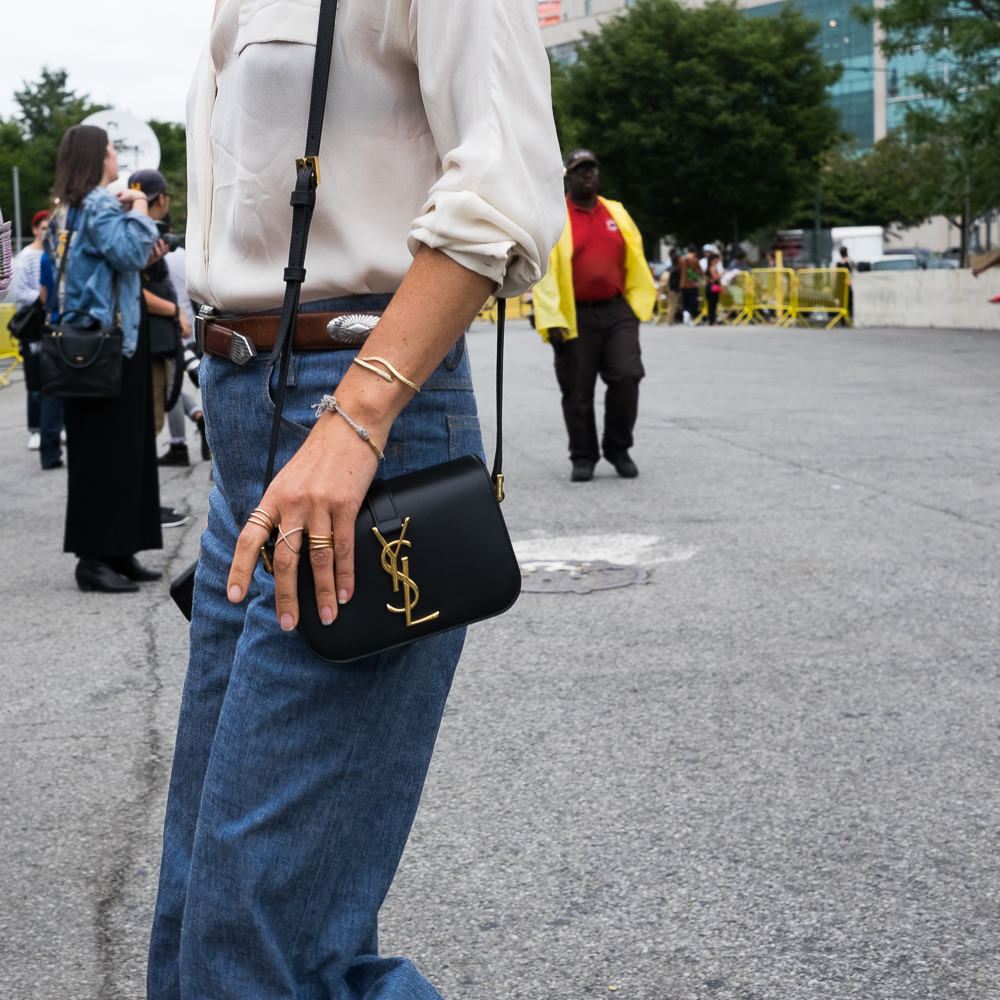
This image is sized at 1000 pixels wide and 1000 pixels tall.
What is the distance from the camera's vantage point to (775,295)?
31453 millimetres

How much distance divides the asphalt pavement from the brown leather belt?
1420 millimetres

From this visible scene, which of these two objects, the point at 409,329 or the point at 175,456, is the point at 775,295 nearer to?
the point at 175,456

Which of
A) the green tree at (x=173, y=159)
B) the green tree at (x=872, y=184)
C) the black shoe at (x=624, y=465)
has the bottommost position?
the black shoe at (x=624, y=465)

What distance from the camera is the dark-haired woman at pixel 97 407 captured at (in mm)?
6223

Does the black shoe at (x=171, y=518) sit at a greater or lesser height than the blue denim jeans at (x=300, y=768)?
lesser

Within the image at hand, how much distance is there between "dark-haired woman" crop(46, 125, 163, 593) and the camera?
6223 mm

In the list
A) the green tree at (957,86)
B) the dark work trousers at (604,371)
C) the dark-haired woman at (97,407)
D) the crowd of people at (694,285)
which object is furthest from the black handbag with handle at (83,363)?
the crowd of people at (694,285)

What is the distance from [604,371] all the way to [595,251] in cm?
74

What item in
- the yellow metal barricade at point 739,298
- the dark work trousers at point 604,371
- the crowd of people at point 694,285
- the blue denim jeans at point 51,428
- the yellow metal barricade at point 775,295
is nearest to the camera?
the dark work trousers at point 604,371

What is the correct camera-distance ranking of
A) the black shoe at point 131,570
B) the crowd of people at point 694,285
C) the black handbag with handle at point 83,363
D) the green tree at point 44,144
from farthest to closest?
1. the green tree at point 44,144
2. the crowd of people at point 694,285
3. the black shoe at point 131,570
4. the black handbag with handle at point 83,363

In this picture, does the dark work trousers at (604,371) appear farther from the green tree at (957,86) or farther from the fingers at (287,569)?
the green tree at (957,86)

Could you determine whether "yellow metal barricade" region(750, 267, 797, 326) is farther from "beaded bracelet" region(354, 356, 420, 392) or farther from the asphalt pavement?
"beaded bracelet" region(354, 356, 420, 392)

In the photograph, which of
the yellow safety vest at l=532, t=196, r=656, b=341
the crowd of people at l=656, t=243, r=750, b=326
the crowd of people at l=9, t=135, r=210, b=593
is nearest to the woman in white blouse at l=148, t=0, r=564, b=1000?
the crowd of people at l=9, t=135, r=210, b=593

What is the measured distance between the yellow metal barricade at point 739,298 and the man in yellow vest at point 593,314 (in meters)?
23.4
